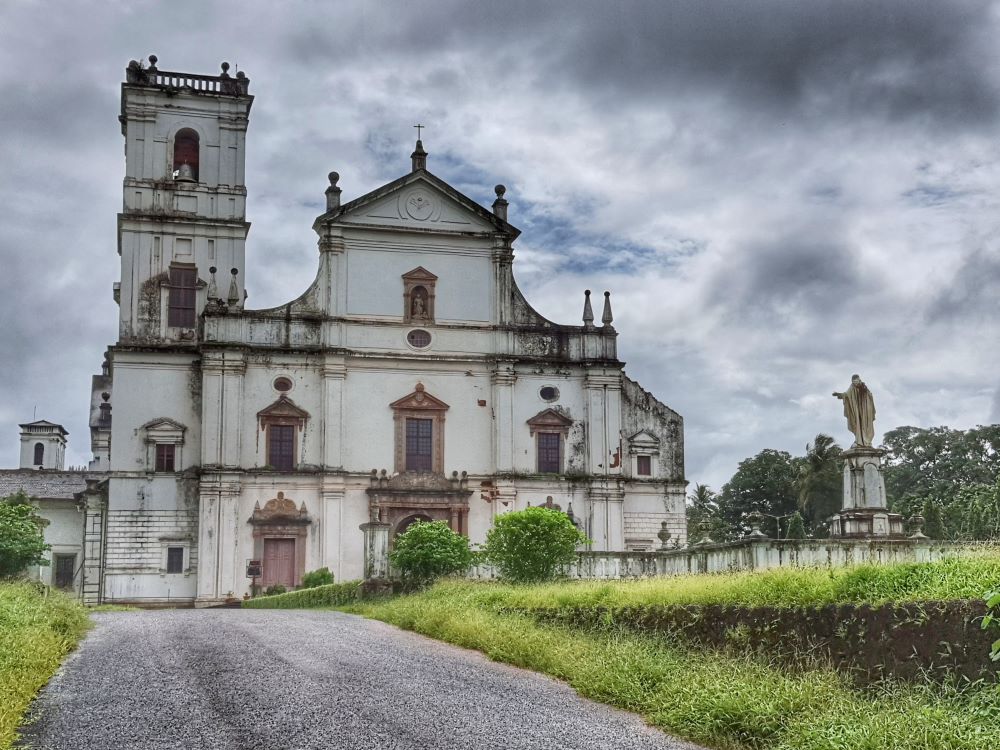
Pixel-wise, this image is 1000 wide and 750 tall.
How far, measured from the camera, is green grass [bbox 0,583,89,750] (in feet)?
34.7

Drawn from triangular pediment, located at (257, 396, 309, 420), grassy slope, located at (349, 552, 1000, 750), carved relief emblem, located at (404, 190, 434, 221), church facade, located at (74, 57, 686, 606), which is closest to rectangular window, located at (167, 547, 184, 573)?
church facade, located at (74, 57, 686, 606)

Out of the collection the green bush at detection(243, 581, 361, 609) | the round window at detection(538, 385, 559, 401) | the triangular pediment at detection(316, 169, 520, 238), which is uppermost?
the triangular pediment at detection(316, 169, 520, 238)

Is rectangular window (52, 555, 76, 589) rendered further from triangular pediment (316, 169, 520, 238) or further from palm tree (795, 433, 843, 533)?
palm tree (795, 433, 843, 533)

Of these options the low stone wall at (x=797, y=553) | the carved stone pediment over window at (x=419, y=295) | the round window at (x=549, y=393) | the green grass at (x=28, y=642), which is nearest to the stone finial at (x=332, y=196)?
the carved stone pediment over window at (x=419, y=295)

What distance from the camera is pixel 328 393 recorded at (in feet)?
121

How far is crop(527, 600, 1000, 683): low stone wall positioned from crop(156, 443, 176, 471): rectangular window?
26.4m

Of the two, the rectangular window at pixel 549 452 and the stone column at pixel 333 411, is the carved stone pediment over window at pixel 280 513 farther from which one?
the rectangular window at pixel 549 452

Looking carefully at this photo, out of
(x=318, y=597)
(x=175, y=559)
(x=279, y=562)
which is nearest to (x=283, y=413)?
(x=279, y=562)

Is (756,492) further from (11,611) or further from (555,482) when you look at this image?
(11,611)

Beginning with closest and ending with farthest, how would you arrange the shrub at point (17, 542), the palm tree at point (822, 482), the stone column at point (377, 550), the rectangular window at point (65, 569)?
the stone column at point (377, 550)
the shrub at point (17, 542)
the rectangular window at point (65, 569)
the palm tree at point (822, 482)

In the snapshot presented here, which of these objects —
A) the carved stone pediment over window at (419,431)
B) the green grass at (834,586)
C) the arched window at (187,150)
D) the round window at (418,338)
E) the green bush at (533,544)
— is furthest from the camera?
the arched window at (187,150)

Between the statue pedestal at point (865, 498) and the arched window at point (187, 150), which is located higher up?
the arched window at point (187, 150)

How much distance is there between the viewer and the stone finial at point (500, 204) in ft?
131

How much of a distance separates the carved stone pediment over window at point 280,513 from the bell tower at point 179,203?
6024 millimetres
